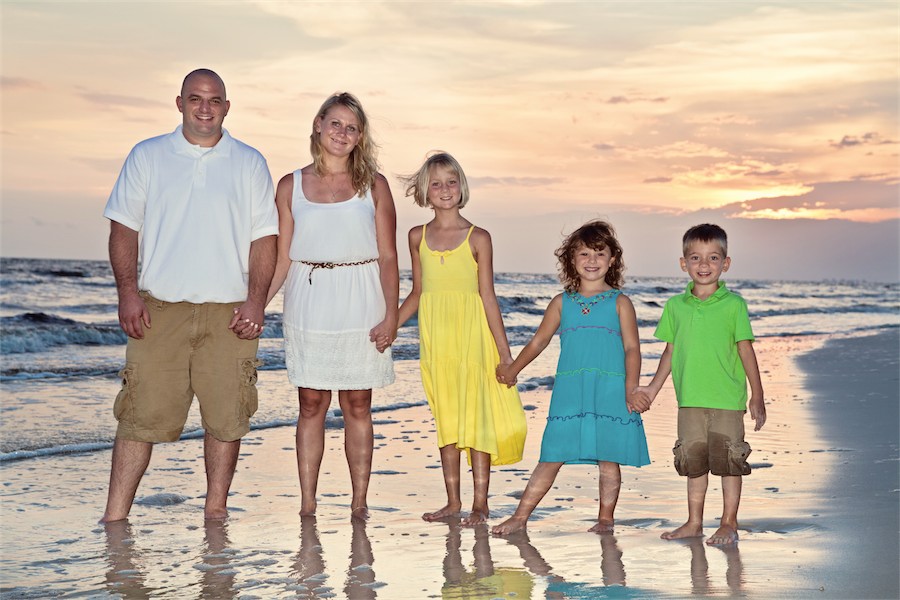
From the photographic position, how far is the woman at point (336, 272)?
15.8ft

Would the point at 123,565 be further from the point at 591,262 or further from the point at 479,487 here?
the point at 591,262

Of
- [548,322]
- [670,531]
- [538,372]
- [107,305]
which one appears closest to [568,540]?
[670,531]

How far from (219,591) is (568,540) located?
155 cm

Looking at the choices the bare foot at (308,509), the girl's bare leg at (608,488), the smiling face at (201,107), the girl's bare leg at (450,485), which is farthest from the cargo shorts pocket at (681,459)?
the smiling face at (201,107)

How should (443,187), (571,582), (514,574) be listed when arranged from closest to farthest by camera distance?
(571,582), (514,574), (443,187)

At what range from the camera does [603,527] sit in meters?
4.55

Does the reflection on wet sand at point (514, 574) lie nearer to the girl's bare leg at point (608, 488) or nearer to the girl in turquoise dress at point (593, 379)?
the girl's bare leg at point (608, 488)

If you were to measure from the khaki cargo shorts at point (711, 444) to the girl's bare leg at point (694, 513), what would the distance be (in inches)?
1.6

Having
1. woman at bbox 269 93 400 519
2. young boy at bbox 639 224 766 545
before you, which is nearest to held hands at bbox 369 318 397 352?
woman at bbox 269 93 400 519

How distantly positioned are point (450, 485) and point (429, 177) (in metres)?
1.55

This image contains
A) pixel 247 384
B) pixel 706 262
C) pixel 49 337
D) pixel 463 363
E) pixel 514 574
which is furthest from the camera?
pixel 49 337

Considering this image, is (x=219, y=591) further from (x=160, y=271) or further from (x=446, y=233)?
(x=446, y=233)

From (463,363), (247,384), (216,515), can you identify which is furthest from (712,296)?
(216,515)

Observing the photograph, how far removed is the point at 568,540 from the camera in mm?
4395
